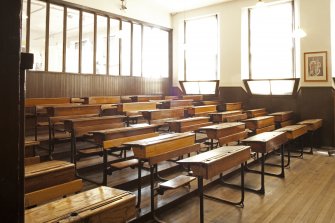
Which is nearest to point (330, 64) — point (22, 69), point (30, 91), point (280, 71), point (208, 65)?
point (280, 71)

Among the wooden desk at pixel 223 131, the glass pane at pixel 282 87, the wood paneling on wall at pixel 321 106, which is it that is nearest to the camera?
the wooden desk at pixel 223 131

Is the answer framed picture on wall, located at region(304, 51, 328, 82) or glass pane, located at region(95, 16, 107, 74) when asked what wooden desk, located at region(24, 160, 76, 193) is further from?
framed picture on wall, located at region(304, 51, 328, 82)

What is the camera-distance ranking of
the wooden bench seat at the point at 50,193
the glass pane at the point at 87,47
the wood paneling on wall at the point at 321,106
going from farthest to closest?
the glass pane at the point at 87,47
the wood paneling on wall at the point at 321,106
the wooden bench seat at the point at 50,193

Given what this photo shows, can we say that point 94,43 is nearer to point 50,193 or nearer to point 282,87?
point 282,87

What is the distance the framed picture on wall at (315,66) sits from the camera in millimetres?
6458

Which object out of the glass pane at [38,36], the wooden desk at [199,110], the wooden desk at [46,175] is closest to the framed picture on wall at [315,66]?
the wooden desk at [199,110]

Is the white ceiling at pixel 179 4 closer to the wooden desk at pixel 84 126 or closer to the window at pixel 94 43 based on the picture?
the window at pixel 94 43

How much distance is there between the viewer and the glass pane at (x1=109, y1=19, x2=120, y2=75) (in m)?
7.63

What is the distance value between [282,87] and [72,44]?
5.65m

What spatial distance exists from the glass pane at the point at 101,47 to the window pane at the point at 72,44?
56cm

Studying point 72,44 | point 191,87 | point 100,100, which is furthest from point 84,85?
point 191,87

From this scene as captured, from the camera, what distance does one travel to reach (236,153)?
122 inches

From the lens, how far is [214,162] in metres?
2.67

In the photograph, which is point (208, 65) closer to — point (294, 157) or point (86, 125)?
point (294, 157)
